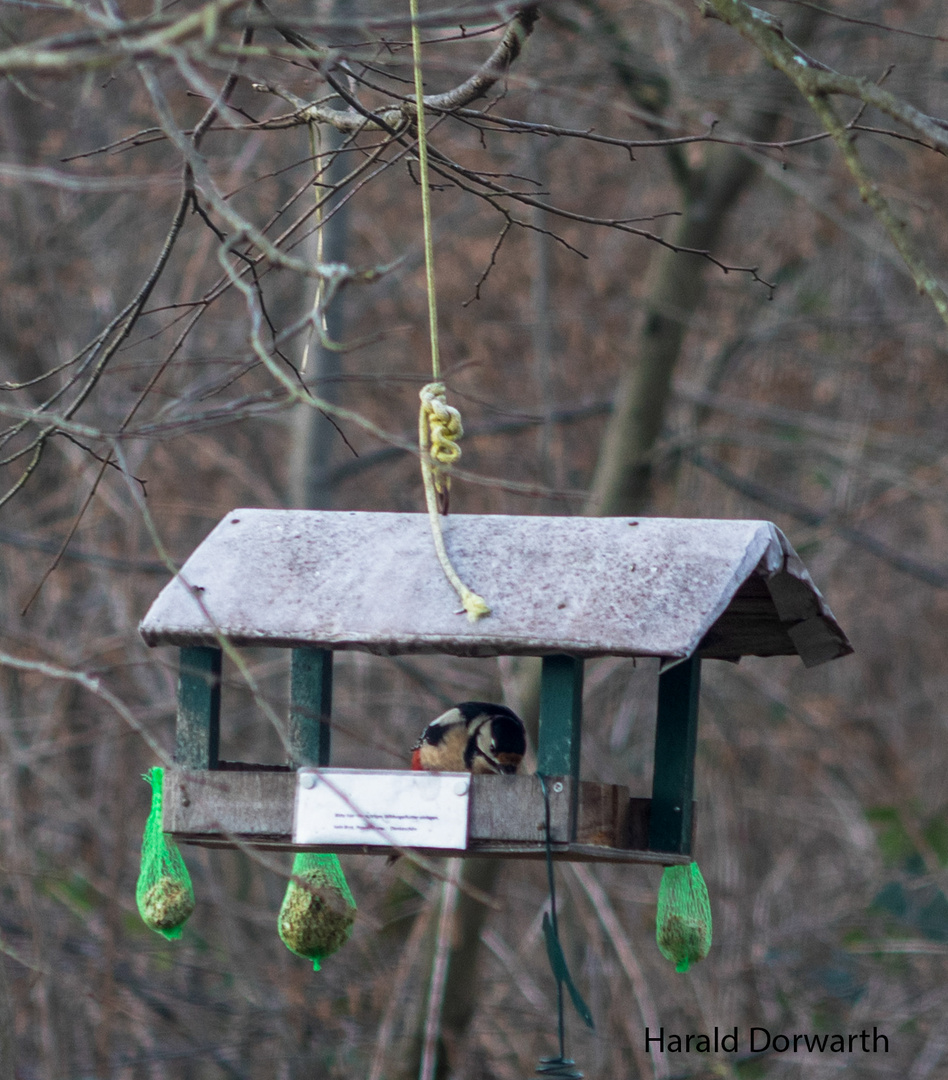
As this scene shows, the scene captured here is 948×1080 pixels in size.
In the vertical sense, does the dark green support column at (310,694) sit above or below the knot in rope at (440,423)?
below

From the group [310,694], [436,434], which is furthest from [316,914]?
[436,434]

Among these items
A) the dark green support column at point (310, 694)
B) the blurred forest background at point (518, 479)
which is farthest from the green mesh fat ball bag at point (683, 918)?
the blurred forest background at point (518, 479)

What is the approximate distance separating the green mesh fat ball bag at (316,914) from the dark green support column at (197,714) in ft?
0.75

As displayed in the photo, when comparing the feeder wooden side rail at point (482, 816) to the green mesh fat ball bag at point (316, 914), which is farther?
the green mesh fat ball bag at point (316, 914)

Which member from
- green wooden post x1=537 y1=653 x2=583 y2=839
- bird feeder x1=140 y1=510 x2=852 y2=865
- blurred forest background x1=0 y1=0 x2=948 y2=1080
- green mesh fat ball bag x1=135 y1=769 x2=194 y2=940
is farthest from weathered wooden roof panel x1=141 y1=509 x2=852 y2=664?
blurred forest background x1=0 y1=0 x2=948 y2=1080

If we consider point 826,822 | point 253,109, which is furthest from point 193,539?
point 826,822

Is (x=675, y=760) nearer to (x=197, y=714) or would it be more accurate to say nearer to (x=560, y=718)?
(x=560, y=718)

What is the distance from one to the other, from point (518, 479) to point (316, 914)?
4.79m

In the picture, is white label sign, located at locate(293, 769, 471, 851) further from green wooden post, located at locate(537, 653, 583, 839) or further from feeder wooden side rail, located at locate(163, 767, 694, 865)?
green wooden post, located at locate(537, 653, 583, 839)

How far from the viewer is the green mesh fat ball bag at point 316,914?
2.48 metres

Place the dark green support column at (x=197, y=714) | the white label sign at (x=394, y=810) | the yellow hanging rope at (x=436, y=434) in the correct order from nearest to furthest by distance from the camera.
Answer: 1. the white label sign at (x=394, y=810)
2. the yellow hanging rope at (x=436, y=434)
3. the dark green support column at (x=197, y=714)

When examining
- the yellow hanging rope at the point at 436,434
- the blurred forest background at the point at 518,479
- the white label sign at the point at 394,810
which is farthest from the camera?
the blurred forest background at the point at 518,479

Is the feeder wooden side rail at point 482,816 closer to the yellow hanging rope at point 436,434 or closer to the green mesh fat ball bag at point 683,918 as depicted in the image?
the green mesh fat ball bag at point 683,918

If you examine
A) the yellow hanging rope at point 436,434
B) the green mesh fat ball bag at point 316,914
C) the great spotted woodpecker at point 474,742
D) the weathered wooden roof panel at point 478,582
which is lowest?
the green mesh fat ball bag at point 316,914
